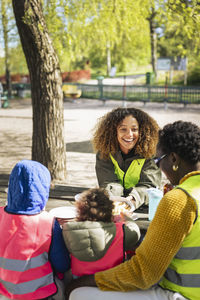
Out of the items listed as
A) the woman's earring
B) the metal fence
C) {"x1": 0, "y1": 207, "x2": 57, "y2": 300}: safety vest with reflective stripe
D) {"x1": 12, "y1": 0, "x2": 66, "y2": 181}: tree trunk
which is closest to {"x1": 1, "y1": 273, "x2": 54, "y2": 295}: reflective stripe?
{"x1": 0, "y1": 207, "x2": 57, "y2": 300}: safety vest with reflective stripe

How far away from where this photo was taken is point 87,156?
7.93 m

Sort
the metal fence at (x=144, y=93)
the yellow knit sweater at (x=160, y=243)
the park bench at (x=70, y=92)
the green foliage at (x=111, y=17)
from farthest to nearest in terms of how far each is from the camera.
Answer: the park bench at (x=70, y=92) → the metal fence at (x=144, y=93) → the green foliage at (x=111, y=17) → the yellow knit sweater at (x=160, y=243)

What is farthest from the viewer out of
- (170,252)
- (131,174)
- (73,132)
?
(73,132)

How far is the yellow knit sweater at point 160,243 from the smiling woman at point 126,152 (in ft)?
3.65

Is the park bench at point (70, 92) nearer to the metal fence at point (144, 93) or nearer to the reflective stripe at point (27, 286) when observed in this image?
the metal fence at point (144, 93)

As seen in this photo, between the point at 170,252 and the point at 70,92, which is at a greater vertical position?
the point at 70,92

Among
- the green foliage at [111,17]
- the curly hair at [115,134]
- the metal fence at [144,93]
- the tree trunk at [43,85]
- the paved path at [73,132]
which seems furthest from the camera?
the metal fence at [144,93]

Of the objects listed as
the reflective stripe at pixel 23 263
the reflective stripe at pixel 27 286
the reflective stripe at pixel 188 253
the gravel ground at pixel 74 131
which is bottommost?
the gravel ground at pixel 74 131

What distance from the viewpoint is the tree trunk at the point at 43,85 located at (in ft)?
14.5

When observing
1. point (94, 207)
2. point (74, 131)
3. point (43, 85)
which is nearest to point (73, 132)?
point (74, 131)

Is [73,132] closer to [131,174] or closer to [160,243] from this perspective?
[131,174]

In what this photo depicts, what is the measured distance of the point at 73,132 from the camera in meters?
10.6

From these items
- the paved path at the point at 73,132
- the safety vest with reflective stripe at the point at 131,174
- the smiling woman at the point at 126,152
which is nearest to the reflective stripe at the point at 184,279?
the smiling woman at the point at 126,152

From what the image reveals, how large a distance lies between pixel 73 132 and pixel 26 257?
8929mm
